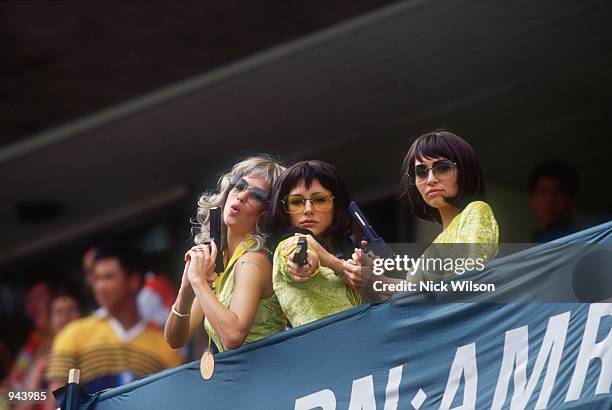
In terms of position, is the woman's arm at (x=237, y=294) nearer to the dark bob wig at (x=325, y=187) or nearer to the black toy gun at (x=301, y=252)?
the dark bob wig at (x=325, y=187)

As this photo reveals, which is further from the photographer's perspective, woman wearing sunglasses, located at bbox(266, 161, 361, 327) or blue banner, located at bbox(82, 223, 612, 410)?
woman wearing sunglasses, located at bbox(266, 161, 361, 327)

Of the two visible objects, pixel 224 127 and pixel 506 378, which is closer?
pixel 506 378

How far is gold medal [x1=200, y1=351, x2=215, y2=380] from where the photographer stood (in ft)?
18.6

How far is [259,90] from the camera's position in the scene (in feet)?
36.4

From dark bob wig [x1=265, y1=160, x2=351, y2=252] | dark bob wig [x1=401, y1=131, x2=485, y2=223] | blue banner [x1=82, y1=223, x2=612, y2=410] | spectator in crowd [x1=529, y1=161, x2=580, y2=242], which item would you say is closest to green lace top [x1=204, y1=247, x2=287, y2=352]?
blue banner [x1=82, y1=223, x2=612, y2=410]

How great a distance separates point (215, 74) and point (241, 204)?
5492 millimetres

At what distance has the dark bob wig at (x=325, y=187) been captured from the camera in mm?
5500

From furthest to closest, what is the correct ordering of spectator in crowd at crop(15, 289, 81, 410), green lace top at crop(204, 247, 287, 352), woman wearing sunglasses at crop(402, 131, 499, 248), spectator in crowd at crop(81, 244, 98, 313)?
spectator in crowd at crop(81, 244, 98, 313) → spectator in crowd at crop(15, 289, 81, 410) → green lace top at crop(204, 247, 287, 352) → woman wearing sunglasses at crop(402, 131, 499, 248)

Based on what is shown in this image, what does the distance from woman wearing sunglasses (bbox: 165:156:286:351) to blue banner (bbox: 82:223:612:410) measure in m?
0.16

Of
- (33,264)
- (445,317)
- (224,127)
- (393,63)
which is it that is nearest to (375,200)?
(393,63)

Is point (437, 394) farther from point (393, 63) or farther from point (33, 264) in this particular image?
point (33, 264)

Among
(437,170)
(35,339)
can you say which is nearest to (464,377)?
(437,170)

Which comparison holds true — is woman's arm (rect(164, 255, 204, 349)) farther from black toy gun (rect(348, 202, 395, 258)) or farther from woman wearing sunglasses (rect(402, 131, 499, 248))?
A: woman wearing sunglasses (rect(402, 131, 499, 248))

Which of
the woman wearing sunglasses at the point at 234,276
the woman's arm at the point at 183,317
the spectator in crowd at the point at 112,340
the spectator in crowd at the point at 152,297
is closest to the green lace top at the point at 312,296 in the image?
the woman wearing sunglasses at the point at 234,276
